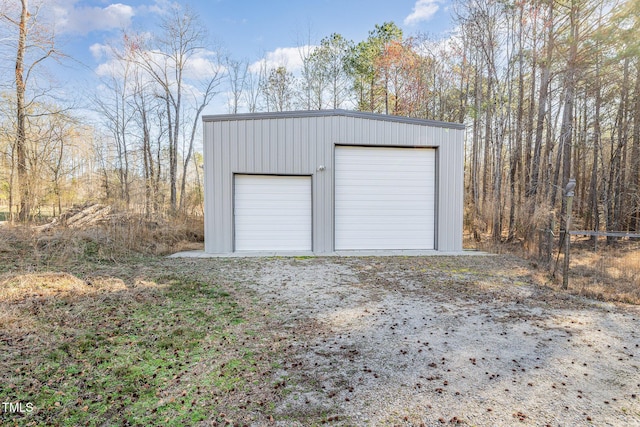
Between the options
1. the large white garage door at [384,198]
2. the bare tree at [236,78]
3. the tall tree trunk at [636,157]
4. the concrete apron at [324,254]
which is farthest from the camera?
the bare tree at [236,78]

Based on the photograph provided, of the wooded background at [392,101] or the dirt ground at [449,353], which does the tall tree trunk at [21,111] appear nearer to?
the wooded background at [392,101]

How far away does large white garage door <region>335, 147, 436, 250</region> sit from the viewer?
750 cm

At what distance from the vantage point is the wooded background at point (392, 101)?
24.5 ft

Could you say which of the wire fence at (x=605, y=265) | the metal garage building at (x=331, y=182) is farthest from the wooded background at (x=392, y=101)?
the metal garage building at (x=331, y=182)

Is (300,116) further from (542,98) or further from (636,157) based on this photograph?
(636,157)

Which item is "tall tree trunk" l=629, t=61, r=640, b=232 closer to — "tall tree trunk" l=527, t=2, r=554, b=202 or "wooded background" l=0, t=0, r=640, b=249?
"wooded background" l=0, t=0, r=640, b=249

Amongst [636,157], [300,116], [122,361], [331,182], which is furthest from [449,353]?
[636,157]

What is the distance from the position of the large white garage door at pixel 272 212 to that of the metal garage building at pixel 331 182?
0.08 ft

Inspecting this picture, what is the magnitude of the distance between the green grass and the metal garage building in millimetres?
3914

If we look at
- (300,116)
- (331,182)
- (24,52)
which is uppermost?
(24,52)

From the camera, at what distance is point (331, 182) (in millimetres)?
7332

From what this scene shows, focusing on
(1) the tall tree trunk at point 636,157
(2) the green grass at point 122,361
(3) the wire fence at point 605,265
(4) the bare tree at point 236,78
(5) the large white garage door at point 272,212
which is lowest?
(3) the wire fence at point 605,265

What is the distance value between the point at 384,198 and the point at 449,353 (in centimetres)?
532

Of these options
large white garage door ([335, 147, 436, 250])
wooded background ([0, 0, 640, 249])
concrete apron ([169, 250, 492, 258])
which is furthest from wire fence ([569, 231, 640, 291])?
large white garage door ([335, 147, 436, 250])
